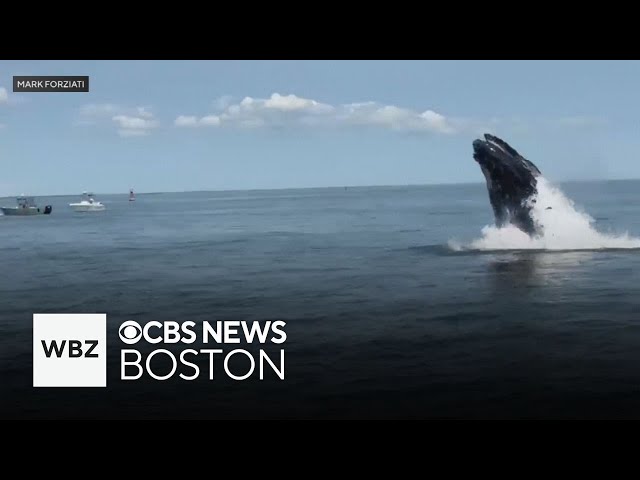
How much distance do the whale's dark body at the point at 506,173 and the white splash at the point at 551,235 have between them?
2.51 feet

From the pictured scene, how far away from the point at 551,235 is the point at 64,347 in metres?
33.6

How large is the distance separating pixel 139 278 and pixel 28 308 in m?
7.24

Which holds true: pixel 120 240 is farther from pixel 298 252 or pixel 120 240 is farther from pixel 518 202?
pixel 518 202

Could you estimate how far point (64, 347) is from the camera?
12430 millimetres

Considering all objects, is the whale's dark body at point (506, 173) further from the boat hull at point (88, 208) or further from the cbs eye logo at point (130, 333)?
the boat hull at point (88, 208)

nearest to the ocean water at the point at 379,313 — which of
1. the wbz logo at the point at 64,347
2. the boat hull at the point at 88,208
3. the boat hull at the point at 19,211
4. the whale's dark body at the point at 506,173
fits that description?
the whale's dark body at the point at 506,173

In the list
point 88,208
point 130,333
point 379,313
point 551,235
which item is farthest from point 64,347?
point 88,208

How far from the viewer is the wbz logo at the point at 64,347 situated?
40.4 ft

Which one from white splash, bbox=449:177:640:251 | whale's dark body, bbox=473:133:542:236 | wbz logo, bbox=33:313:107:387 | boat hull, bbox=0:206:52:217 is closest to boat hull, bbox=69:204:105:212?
boat hull, bbox=0:206:52:217

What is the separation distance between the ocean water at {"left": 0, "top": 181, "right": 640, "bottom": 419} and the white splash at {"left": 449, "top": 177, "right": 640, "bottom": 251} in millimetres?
132

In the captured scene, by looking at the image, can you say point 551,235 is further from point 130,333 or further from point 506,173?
point 130,333

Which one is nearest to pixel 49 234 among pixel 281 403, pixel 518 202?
pixel 518 202

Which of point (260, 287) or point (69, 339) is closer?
point (69, 339)
